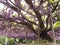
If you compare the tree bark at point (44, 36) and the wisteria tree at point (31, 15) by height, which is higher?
the wisteria tree at point (31, 15)

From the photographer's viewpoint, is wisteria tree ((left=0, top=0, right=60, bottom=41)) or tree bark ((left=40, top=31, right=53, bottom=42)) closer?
wisteria tree ((left=0, top=0, right=60, bottom=41))

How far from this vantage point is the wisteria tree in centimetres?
281

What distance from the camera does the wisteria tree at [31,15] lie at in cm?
281

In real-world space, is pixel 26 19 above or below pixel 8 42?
above

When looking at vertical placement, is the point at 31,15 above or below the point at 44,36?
above

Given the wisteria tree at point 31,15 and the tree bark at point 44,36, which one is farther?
the tree bark at point 44,36

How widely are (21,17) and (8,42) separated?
443 millimetres

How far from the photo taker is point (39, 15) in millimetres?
2928

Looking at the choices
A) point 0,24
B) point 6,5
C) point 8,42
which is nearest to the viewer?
point 8,42

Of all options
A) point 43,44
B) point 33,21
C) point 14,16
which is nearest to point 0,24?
point 14,16

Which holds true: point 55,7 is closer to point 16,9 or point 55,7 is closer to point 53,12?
point 53,12

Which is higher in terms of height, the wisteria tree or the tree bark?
the wisteria tree

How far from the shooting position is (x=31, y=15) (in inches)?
119

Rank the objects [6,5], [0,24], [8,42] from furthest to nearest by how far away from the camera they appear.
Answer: [0,24] → [6,5] → [8,42]
